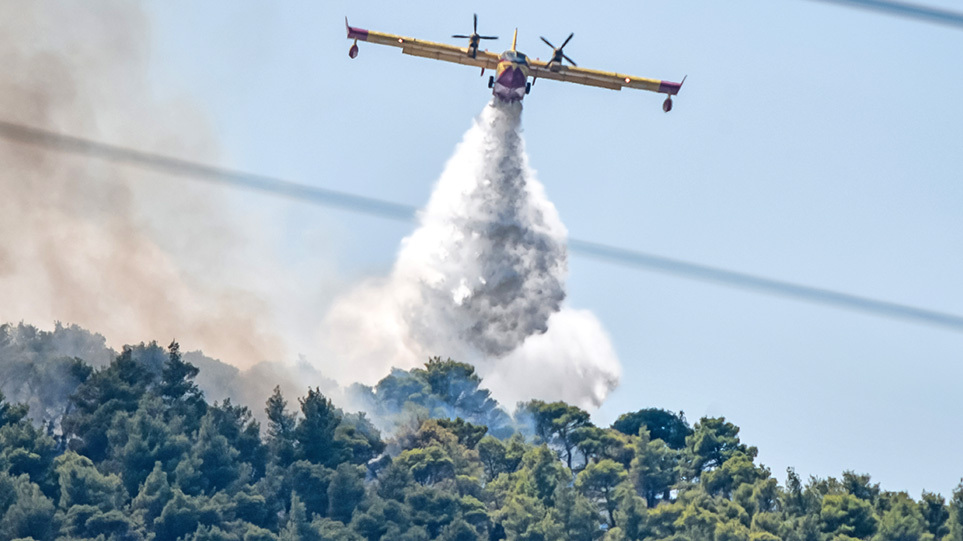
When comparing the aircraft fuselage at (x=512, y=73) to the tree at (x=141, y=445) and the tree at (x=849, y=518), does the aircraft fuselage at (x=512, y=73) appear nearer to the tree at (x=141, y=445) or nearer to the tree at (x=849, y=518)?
the tree at (x=849, y=518)

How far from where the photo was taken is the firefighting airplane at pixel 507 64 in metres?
77.8

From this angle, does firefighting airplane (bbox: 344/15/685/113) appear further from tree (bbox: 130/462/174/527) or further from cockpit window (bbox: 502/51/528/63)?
tree (bbox: 130/462/174/527)

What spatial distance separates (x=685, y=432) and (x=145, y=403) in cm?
5708

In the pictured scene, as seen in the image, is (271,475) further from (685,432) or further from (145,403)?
(685,432)

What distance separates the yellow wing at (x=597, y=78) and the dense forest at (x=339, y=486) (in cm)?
2816

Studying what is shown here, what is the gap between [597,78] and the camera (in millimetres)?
84188

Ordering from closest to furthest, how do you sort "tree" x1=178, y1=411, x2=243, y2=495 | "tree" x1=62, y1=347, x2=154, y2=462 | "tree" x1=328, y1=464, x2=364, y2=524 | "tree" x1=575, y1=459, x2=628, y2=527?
"tree" x1=178, y1=411, x2=243, y2=495, "tree" x1=328, y1=464, x2=364, y2=524, "tree" x1=62, y1=347, x2=154, y2=462, "tree" x1=575, y1=459, x2=628, y2=527

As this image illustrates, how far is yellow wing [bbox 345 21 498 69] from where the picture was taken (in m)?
81.1

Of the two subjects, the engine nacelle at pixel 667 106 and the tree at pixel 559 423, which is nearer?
the engine nacelle at pixel 667 106

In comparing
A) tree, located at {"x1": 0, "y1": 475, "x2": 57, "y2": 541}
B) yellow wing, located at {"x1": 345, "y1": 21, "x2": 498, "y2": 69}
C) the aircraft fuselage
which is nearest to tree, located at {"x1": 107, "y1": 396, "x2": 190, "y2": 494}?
tree, located at {"x1": 0, "y1": 475, "x2": 57, "y2": 541}

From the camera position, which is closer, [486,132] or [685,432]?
[486,132]

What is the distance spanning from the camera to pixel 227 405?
353ft

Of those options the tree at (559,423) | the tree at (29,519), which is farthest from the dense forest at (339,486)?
the tree at (559,423)

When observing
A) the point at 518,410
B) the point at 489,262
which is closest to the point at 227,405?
the point at 489,262
